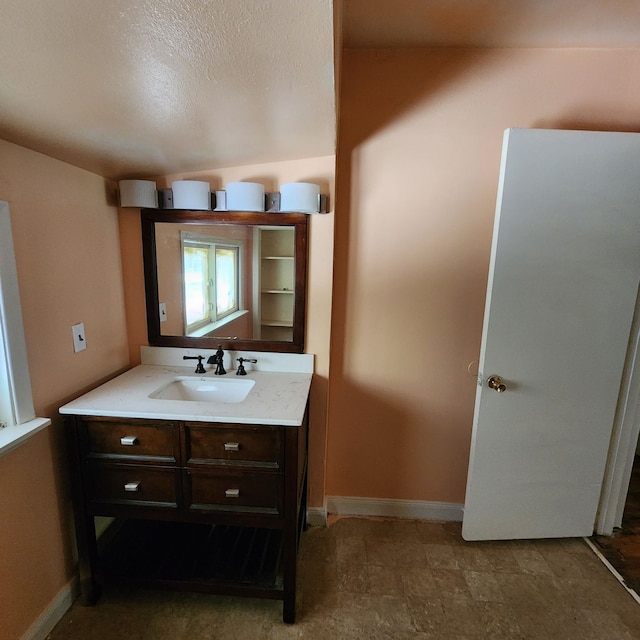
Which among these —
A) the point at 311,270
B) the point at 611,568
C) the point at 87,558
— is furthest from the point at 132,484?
the point at 611,568

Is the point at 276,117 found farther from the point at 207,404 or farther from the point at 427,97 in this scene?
the point at 207,404

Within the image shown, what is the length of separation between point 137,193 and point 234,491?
1.39m

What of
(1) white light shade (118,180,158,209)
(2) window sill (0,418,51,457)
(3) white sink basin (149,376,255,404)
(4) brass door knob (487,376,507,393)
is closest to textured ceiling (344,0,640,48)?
(1) white light shade (118,180,158,209)

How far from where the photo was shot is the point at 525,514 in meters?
1.81

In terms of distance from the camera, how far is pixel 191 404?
4.52 ft

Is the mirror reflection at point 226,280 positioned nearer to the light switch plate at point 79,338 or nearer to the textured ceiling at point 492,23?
the light switch plate at point 79,338

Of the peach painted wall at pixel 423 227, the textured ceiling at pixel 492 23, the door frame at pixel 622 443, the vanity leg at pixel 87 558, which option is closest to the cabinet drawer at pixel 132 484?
the vanity leg at pixel 87 558

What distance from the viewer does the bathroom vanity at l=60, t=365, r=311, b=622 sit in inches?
52.0

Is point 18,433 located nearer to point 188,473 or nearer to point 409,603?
point 188,473

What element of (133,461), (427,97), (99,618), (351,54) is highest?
(351,54)

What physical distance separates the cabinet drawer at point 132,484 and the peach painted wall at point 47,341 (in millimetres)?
169

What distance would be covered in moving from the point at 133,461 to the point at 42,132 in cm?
121

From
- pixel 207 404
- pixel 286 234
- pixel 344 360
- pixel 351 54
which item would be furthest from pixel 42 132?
pixel 344 360

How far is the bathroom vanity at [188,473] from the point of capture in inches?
52.0
